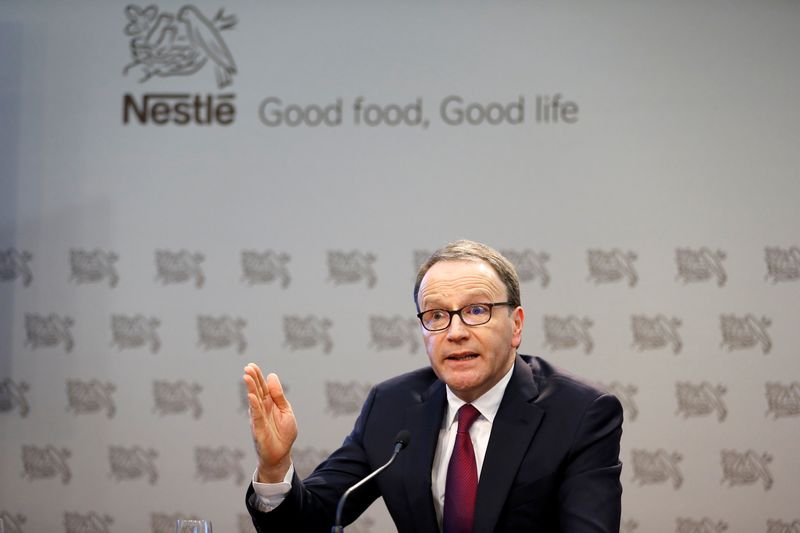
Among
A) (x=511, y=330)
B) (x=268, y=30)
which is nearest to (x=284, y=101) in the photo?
(x=268, y=30)

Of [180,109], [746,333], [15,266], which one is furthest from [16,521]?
[746,333]

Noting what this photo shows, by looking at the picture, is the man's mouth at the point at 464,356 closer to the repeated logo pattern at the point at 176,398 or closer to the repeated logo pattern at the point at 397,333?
the repeated logo pattern at the point at 397,333

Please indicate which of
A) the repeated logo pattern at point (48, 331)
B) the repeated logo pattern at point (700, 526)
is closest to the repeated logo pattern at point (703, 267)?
the repeated logo pattern at point (700, 526)

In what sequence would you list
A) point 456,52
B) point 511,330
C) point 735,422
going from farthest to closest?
point 456,52
point 735,422
point 511,330

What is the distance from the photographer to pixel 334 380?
4.65 metres

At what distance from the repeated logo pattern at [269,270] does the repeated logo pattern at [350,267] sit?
23 centimetres

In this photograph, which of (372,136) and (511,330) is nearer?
(511,330)

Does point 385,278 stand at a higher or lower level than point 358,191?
lower

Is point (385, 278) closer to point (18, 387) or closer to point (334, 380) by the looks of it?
point (334, 380)

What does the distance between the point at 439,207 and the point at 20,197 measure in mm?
2158

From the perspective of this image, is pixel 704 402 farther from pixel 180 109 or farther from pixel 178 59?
pixel 178 59

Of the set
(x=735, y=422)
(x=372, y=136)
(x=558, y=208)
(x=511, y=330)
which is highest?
(x=372, y=136)

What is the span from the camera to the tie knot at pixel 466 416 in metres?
2.54

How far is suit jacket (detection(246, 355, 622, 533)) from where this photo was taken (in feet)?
7.72
